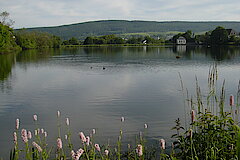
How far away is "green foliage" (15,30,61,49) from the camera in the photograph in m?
82.3

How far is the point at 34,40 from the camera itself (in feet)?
300

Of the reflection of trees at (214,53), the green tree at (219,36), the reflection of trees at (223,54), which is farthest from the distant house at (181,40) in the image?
the reflection of trees at (223,54)

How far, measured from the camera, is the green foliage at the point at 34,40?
82312 millimetres

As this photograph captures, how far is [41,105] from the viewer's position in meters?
12.7

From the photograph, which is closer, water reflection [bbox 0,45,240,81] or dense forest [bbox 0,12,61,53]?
water reflection [bbox 0,45,240,81]

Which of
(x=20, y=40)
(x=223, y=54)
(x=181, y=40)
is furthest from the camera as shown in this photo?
(x=181, y=40)

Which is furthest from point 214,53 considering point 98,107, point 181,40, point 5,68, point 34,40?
point 181,40

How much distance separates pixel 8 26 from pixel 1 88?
58.0 meters

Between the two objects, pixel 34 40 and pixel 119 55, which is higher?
pixel 34 40

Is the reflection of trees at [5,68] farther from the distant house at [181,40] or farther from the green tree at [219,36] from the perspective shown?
the distant house at [181,40]

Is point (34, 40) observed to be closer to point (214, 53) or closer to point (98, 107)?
point (214, 53)

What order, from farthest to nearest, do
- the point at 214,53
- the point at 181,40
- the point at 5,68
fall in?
the point at 181,40, the point at 214,53, the point at 5,68

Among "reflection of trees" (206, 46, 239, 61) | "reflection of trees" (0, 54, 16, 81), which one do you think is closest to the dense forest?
"reflection of trees" (0, 54, 16, 81)

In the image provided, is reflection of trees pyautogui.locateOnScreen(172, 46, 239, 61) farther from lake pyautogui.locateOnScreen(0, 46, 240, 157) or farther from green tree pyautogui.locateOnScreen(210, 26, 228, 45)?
green tree pyautogui.locateOnScreen(210, 26, 228, 45)
